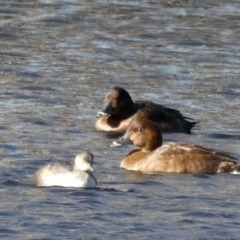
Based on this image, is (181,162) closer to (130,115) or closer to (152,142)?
(152,142)

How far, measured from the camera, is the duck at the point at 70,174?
1218cm

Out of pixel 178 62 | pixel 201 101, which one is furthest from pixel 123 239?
pixel 178 62

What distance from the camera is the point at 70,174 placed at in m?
12.3

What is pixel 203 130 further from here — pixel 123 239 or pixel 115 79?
pixel 123 239

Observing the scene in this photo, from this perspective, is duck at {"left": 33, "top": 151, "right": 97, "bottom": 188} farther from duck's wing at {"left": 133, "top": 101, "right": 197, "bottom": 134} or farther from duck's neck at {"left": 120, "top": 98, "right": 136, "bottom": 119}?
duck's neck at {"left": 120, "top": 98, "right": 136, "bottom": 119}

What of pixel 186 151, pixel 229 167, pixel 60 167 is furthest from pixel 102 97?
pixel 60 167

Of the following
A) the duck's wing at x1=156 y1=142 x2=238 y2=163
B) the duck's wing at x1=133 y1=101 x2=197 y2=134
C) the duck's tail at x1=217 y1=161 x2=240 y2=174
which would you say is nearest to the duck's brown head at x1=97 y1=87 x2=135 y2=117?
the duck's wing at x1=133 y1=101 x2=197 y2=134

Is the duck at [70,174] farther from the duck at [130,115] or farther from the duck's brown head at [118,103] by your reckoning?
the duck's brown head at [118,103]

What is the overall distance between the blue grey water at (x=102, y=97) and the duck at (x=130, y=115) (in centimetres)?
16

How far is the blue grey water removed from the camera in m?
11.3

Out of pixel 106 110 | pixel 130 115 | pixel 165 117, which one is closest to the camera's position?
pixel 165 117

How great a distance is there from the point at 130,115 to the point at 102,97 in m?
1.17

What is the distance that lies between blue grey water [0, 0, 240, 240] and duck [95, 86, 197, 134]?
0.51 feet

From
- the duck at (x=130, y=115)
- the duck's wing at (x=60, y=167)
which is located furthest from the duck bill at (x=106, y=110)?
the duck's wing at (x=60, y=167)
